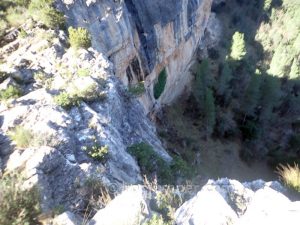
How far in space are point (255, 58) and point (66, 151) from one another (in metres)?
45.3

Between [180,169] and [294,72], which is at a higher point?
[294,72]

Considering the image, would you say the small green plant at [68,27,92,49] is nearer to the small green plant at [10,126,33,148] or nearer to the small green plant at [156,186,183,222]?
the small green plant at [10,126,33,148]

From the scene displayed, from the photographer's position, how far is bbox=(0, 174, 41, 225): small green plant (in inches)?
243

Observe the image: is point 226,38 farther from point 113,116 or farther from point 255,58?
point 113,116

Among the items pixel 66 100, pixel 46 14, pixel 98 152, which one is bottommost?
pixel 98 152

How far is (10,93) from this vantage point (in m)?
11.0

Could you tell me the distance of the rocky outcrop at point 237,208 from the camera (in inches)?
257

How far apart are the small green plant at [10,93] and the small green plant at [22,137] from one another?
2092mm

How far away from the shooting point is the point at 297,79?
153 ft

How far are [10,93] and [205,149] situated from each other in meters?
28.4

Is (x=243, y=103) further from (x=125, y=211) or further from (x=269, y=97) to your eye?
(x=125, y=211)

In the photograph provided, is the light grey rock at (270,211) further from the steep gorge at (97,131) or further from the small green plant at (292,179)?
the small green plant at (292,179)

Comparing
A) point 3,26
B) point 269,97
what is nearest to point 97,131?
point 3,26

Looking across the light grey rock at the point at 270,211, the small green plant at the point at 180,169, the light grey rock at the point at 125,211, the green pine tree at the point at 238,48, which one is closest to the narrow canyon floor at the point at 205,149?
the green pine tree at the point at 238,48
